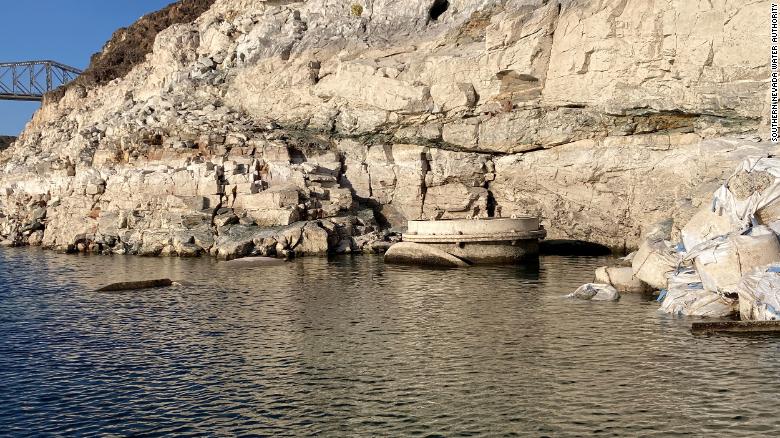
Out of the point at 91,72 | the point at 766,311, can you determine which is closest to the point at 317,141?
the point at 766,311

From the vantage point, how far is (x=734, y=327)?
15.3m

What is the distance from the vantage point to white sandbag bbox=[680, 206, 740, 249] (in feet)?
62.3

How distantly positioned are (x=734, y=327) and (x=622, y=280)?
21.5 ft

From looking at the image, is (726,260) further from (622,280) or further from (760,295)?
(622,280)

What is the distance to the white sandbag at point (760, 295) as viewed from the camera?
1565 centimetres

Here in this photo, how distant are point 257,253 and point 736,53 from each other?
2255 cm

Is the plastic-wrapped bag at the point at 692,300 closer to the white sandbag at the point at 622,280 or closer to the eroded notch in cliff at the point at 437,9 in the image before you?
the white sandbag at the point at 622,280

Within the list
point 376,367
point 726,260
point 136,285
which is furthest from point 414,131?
point 376,367

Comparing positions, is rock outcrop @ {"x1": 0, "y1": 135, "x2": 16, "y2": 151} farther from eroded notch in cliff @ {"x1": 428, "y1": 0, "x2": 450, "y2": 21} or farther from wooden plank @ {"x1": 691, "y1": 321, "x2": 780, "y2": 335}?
wooden plank @ {"x1": 691, "y1": 321, "x2": 780, "y2": 335}

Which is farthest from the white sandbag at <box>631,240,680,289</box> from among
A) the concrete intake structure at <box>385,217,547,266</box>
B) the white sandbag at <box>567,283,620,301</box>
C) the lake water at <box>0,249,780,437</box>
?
the concrete intake structure at <box>385,217,547,266</box>

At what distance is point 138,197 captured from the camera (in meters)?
42.2

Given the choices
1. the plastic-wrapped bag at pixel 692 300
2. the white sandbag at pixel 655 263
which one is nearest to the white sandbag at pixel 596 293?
the white sandbag at pixel 655 263

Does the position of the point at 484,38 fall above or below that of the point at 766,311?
above

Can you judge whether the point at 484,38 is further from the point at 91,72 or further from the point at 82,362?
the point at 91,72
